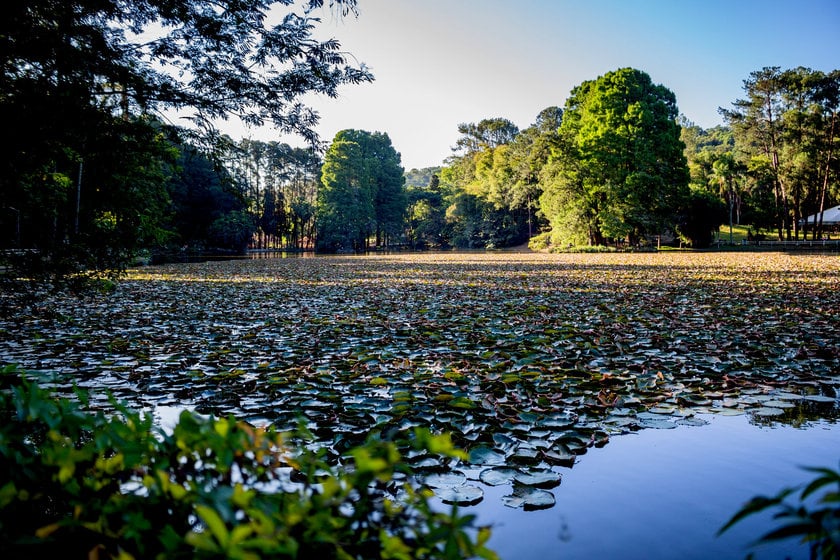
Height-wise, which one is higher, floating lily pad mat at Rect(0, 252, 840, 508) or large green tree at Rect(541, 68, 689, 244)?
large green tree at Rect(541, 68, 689, 244)

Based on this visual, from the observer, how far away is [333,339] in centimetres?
592

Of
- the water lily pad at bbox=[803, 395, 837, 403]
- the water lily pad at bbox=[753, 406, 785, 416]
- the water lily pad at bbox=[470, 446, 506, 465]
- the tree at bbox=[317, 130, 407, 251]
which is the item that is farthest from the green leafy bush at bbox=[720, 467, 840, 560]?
the tree at bbox=[317, 130, 407, 251]

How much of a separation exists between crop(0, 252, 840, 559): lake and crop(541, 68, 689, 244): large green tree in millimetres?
23337

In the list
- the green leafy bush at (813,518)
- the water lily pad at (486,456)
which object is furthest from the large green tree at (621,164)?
the green leafy bush at (813,518)

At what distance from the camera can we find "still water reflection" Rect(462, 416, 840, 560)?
6.59 feet

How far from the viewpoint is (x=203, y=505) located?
39.0 inches

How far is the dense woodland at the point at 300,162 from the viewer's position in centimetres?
364

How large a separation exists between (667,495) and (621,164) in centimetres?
3206

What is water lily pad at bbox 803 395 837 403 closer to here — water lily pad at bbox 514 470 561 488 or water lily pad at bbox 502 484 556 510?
water lily pad at bbox 514 470 561 488

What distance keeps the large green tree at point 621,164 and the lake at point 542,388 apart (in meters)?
23.3

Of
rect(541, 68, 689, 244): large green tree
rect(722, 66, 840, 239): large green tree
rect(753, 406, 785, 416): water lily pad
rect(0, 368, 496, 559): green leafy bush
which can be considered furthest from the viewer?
rect(722, 66, 840, 239): large green tree

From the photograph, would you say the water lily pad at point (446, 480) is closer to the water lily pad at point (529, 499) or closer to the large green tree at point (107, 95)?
the water lily pad at point (529, 499)

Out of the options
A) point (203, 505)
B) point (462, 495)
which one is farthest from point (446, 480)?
point (203, 505)

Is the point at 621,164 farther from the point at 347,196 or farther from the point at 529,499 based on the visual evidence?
the point at 529,499
